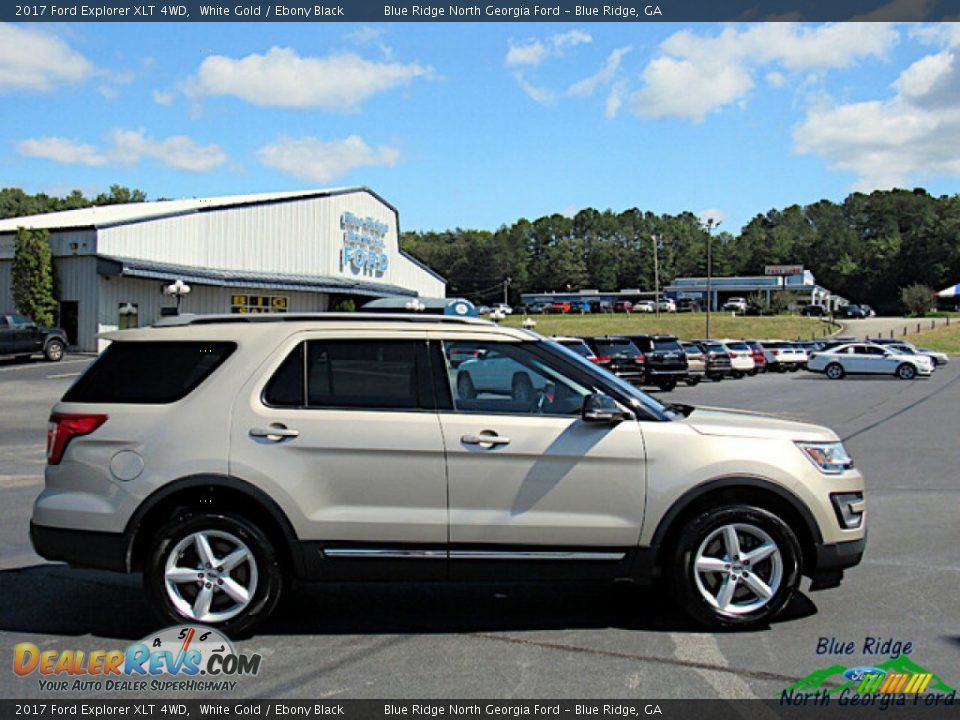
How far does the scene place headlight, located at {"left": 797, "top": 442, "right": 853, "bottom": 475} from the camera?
212 inches

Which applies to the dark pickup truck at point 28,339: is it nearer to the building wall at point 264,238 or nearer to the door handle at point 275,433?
the building wall at point 264,238

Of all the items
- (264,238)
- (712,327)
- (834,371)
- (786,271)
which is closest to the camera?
(834,371)

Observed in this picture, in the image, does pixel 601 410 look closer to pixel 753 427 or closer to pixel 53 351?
pixel 753 427

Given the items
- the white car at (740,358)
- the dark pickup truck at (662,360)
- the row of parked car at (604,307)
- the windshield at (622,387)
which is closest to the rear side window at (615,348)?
the dark pickup truck at (662,360)

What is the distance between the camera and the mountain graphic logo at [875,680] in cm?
449

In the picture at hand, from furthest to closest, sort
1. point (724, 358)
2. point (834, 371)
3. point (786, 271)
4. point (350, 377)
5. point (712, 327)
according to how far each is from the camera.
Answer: point (786, 271) < point (712, 327) < point (834, 371) < point (724, 358) < point (350, 377)

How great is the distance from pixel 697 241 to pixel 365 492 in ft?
619

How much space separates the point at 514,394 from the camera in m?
5.42

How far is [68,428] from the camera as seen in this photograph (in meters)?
5.32

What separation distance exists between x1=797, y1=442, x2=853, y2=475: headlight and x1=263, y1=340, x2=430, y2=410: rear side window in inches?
89.5

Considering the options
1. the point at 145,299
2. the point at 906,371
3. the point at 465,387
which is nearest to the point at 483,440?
the point at 465,387

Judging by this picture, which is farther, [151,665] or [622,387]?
[622,387]

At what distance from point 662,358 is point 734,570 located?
24.4 metres

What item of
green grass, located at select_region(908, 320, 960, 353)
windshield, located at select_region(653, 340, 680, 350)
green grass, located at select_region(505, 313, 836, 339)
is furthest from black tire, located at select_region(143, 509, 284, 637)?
green grass, located at select_region(505, 313, 836, 339)
